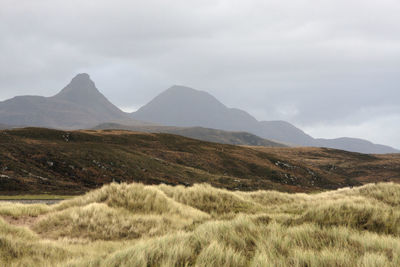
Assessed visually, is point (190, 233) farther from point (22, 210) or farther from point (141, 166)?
point (141, 166)

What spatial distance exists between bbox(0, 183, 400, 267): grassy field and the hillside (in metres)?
17.6

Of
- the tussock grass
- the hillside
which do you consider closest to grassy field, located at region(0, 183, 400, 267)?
the tussock grass

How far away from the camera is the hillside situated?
35294 millimetres

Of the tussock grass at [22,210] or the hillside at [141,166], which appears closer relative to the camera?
the tussock grass at [22,210]

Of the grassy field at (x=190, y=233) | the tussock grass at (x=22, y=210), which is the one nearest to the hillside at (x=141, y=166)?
the tussock grass at (x=22, y=210)

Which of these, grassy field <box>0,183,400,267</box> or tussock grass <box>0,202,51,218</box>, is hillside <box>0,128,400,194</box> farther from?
grassy field <box>0,183,400,267</box>

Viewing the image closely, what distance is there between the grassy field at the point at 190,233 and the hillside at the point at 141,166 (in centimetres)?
1762

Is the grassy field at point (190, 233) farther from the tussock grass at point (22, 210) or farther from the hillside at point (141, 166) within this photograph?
the hillside at point (141, 166)

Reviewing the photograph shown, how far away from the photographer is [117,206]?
1471 cm

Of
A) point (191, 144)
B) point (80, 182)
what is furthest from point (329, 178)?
point (80, 182)

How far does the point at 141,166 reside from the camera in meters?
45.5

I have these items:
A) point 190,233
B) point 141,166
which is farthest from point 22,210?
point 141,166

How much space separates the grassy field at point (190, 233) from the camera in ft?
17.1

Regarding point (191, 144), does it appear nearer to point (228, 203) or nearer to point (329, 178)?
point (329, 178)
